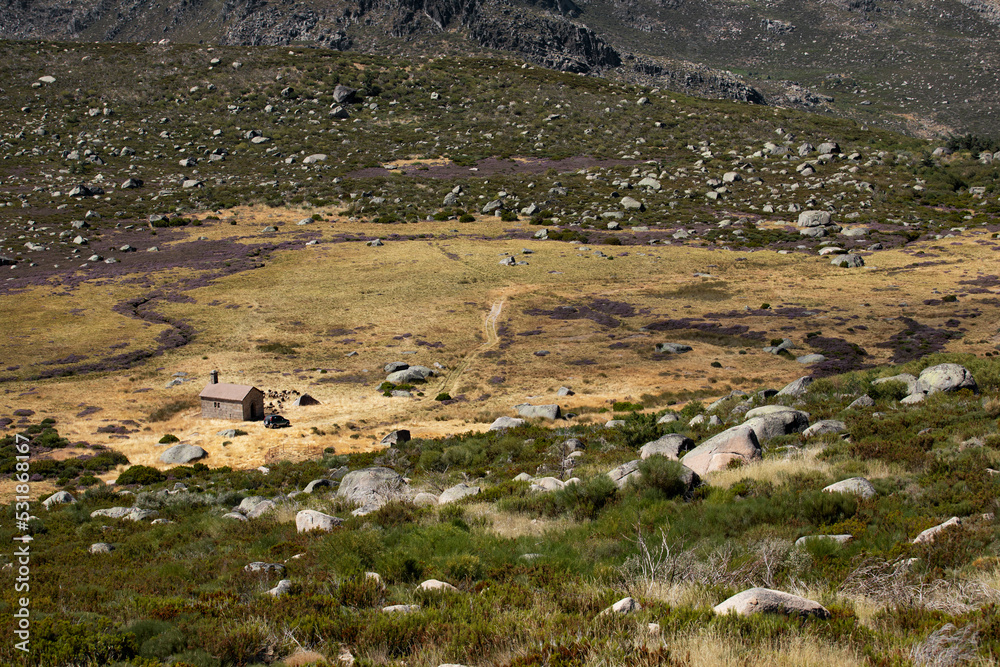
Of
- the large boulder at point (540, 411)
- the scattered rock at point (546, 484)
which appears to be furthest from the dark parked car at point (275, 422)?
the scattered rock at point (546, 484)

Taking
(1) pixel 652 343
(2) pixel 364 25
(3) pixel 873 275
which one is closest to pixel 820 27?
(2) pixel 364 25

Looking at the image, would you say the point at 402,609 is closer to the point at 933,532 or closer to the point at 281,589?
the point at 281,589

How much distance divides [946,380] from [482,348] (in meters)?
24.6

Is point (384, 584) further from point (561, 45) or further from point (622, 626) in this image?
point (561, 45)

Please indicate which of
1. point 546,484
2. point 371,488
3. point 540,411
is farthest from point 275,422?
point 546,484

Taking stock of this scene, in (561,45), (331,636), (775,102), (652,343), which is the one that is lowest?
(652,343)

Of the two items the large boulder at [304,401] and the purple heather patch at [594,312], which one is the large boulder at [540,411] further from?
the purple heather patch at [594,312]

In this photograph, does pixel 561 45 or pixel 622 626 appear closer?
pixel 622 626

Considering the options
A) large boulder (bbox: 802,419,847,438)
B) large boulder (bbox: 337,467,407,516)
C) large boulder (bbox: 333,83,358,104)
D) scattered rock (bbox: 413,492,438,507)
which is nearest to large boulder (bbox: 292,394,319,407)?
large boulder (bbox: 337,467,407,516)

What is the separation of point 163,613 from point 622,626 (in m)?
6.03

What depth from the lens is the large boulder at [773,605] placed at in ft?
21.9

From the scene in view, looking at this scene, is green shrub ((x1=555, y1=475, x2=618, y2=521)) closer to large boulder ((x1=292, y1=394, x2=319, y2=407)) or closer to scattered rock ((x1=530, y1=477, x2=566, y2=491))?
scattered rock ((x1=530, y1=477, x2=566, y2=491))

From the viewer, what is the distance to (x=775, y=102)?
158 meters

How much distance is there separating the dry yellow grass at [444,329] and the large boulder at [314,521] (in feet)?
28.7
